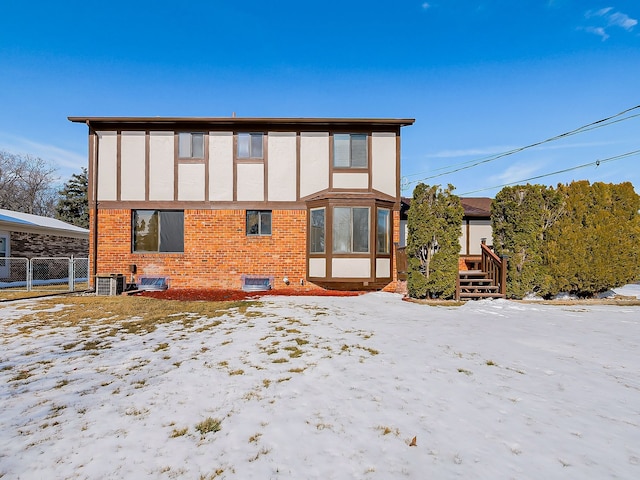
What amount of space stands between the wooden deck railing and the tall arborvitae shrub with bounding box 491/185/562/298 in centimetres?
21

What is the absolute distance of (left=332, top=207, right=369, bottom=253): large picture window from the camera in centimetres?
1055

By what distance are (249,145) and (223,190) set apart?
197cm

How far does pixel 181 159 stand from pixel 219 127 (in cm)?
187

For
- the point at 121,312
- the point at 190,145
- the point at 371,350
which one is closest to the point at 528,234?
the point at 371,350

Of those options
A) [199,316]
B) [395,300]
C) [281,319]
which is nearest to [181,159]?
[199,316]

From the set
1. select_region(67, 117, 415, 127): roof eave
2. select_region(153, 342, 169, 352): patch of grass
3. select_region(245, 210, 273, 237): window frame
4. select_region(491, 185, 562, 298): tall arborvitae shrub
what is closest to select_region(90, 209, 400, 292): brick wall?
select_region(245, 210, 273, 237): window frame

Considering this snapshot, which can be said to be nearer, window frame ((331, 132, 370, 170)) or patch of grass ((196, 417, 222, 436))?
patch of grass ((196, 417, 222, 436))

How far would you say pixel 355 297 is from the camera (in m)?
10.0

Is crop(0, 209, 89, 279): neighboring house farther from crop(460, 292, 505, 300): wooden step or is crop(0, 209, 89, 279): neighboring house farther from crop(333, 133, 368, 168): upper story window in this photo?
crop(460, 292, 505, 300): wooden step

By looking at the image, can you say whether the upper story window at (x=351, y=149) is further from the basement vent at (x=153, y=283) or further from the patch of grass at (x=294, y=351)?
the patch of grass at (x=294, y=351)

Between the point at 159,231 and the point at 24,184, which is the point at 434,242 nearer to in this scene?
the point at 159,231

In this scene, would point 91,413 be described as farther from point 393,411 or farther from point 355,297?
point 355,297

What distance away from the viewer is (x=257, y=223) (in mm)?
11453

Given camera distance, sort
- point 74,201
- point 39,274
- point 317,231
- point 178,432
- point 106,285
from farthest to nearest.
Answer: point 74,201 < point 39,274 < point 317,231 < point 106,285 < point 178,432
